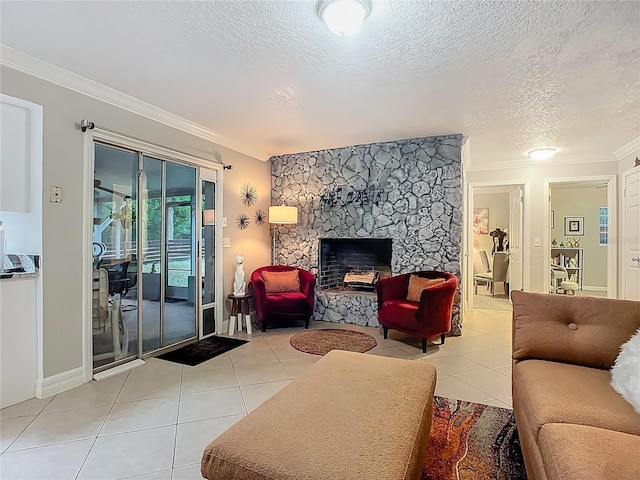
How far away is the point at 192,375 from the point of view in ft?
10.0

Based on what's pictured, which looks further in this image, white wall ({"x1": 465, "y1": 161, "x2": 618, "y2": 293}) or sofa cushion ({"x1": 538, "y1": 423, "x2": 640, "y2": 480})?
white wall ({"x1": 465, "y1": 161, "x2": 618, "y2": 293})

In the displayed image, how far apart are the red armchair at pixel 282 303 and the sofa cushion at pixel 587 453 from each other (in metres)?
3.37

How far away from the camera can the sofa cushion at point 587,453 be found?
1.07 meters

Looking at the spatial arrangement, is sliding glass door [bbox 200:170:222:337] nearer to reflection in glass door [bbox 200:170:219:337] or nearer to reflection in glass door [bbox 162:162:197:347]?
reflection in glass door [bbox 200:170:219:337]

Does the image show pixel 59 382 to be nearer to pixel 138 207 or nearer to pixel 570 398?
pixel 138 207

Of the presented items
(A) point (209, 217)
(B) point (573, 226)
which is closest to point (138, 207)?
(A) point (209, 217)

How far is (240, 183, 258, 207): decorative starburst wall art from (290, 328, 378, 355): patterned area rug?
1.89 metres

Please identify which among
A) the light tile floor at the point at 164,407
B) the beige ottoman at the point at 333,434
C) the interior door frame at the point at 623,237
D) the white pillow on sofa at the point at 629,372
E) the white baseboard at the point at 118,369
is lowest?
the light tile floor at the point at 164,407

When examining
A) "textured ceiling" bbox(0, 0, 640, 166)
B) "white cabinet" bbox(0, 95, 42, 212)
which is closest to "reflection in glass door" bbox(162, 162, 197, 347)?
"textured ceiling" bbox(0, 0, 640, 166)

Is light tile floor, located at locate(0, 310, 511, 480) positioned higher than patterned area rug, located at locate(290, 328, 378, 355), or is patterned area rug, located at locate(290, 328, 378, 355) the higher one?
patterned area rug, located at locate(290, 328, 378, 355)

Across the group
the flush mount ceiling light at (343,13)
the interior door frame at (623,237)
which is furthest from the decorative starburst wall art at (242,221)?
the interior door frame at (623,237)

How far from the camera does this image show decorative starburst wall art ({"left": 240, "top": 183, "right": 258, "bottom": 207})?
4.82 metres

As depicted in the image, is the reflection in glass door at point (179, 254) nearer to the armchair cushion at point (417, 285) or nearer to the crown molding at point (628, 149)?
the armchair cushion at point (417, 285)

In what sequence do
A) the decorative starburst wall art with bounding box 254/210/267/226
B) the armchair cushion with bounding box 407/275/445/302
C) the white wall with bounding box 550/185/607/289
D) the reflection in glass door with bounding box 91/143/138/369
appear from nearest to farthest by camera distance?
the reflection in glass door with bounding box 91/143/138/369
the armchair cushion with bounding box 407/275/445/302
the decorative starburst wall art with bounding box 254/210/267/226
the white wall with bounding box 550/185/607/289
